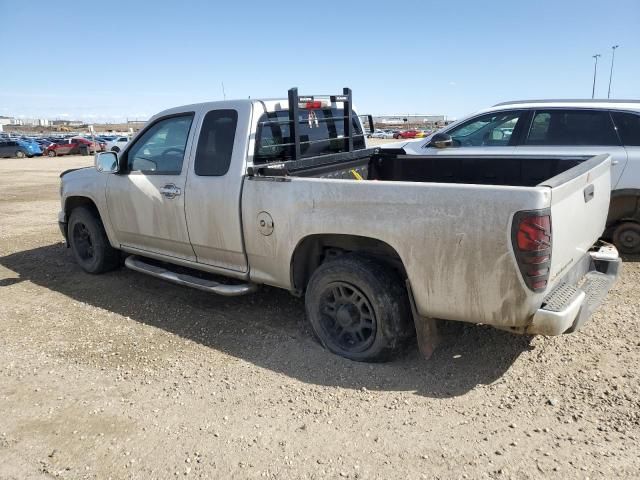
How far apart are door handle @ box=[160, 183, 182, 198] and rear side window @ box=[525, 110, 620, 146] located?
4221 millimetres

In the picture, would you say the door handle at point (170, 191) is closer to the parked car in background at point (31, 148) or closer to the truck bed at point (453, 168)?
the truck bed at point (453, 168)

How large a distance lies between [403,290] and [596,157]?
1.98 metres

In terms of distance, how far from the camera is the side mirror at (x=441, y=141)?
6.84 metres

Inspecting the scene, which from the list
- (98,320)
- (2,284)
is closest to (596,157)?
(98,320)

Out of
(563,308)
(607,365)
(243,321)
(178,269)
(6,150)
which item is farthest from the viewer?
(6,150)

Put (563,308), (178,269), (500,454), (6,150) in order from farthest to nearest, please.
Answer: (6,150), (178,269), (563,308), (500,454)

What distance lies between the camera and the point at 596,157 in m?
4.12

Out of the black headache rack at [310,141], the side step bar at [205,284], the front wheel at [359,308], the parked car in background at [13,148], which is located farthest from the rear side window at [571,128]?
the parked car in background at [13,148]

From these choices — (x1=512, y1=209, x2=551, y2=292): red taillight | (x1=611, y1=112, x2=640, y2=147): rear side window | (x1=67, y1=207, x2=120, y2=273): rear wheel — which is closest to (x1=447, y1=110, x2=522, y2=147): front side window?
(x1=611, y1=112, x2=640, y2=147): rear side window

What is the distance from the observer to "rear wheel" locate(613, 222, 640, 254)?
6035 millimetres

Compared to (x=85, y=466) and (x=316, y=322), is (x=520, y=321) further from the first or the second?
(x=85, y=466)

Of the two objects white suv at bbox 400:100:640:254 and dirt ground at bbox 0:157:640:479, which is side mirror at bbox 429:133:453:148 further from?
dirt ground at bbox 0:157:640:479

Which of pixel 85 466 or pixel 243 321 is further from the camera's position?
pixel 243 321

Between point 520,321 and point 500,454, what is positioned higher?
point 520,321
